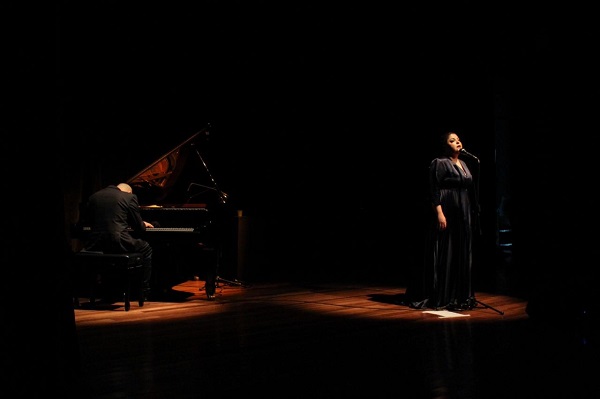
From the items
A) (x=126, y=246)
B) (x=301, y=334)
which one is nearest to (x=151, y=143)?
(x=126, y=246)

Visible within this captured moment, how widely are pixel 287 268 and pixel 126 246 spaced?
156 inches

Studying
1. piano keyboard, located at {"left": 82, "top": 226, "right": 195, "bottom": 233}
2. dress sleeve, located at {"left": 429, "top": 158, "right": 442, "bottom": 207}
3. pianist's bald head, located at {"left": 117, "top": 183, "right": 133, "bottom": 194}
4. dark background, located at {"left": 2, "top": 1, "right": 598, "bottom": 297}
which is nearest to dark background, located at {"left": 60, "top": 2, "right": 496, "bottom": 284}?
dark background, located at {"left": 2, "top": 1, "right": 598, "bottom": 297}

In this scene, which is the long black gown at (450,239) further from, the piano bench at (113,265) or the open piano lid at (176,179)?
the piano bench at (113,265)

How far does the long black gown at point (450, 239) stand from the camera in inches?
221

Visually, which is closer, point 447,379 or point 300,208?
point 447,379

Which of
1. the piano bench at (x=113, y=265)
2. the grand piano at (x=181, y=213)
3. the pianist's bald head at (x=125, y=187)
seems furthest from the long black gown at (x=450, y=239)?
the pianist's bald head at (x=125, y=187)

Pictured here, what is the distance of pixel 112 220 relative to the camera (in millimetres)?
6027

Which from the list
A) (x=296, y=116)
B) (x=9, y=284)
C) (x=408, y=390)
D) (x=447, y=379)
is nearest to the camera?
(x=9, y=284)

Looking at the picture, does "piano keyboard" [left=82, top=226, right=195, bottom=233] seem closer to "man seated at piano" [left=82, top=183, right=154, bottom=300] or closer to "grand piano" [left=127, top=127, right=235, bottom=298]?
"grand piano" [left=127, top=127, right=235, bottom=298]

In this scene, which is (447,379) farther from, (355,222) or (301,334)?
(355,222)

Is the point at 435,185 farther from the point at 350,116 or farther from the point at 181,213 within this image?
the point at 350,116

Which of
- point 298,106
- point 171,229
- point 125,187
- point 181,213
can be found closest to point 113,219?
point 125,187

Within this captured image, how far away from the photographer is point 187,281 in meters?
8.37

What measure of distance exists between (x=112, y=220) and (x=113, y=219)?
0.04 ft
